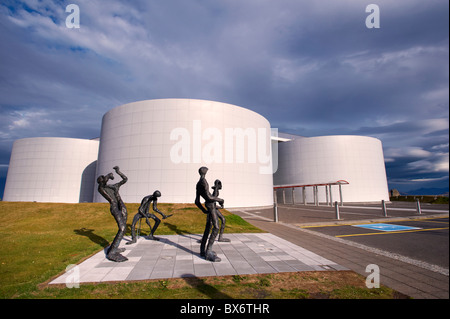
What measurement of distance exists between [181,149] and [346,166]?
31.3 meters

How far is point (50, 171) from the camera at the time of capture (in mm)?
37000

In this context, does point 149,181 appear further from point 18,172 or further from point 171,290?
point 18,172

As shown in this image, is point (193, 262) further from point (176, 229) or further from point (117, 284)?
point (176, 229)

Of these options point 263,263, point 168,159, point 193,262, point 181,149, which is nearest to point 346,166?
point 181,149

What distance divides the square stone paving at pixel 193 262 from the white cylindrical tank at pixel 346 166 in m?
35.4

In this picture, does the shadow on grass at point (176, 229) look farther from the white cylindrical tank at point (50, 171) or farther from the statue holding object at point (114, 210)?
the white cylindrical tank at point (50, 171)

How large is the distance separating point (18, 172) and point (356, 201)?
61763 mm

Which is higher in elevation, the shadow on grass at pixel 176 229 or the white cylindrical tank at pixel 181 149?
the white cylindrical tank at pixel 181 149

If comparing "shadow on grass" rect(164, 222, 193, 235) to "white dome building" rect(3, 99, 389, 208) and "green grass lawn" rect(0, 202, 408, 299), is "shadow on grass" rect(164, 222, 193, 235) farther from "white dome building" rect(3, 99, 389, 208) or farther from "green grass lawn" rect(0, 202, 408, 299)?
"white dome building" rect(3, 99, 389, 208)

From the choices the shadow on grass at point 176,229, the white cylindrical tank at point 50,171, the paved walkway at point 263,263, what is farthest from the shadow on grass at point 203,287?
the white cylindrical tank at point 50,171

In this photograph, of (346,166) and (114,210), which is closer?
(114,210)

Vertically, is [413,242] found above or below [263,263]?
above

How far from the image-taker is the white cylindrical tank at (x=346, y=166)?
3819 centimetres
